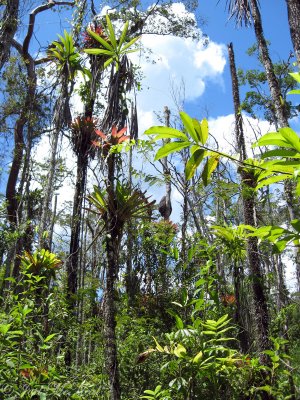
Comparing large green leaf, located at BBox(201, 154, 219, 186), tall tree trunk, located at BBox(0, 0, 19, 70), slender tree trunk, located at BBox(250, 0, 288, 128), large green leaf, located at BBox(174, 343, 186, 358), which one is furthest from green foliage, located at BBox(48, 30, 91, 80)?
large green leaf, located at BBox(201, 154, 219, 186)

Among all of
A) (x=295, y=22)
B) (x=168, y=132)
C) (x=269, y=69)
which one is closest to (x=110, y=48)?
(x=168, y=132)

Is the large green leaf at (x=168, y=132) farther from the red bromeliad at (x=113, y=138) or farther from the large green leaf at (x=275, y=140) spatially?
the red bromeliad at (x=113, y=138)

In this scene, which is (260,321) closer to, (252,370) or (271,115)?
(252,370)

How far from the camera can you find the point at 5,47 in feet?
21.3

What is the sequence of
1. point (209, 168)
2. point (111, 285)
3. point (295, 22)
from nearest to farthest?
point (209, 168) < point (111, 285) < point (295, 22)

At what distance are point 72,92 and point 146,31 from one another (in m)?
5.07

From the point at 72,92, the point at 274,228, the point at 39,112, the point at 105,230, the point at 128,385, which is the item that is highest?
the point at 39,112

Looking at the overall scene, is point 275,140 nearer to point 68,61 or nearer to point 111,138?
point 111,138

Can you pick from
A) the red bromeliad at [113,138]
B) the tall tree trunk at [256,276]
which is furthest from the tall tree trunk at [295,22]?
the red bromeliad at [113,138]

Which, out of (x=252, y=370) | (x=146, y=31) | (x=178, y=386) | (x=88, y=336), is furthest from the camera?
(x=146, y=31)

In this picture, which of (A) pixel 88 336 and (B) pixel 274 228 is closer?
(B) pixel 274 228

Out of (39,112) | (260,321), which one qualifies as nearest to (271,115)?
(39,112)

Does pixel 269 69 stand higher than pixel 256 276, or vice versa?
pixel 269 69

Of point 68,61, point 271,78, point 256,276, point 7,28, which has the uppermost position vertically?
point 68,61
